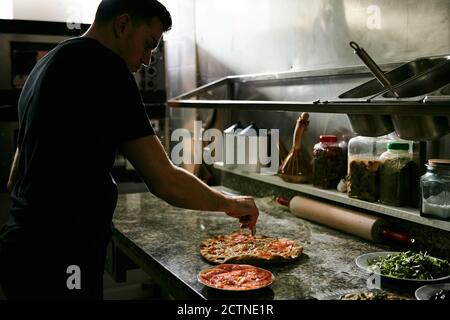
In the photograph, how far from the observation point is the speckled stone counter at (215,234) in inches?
64.9

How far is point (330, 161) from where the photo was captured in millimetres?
2391

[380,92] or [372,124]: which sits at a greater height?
[380,92]

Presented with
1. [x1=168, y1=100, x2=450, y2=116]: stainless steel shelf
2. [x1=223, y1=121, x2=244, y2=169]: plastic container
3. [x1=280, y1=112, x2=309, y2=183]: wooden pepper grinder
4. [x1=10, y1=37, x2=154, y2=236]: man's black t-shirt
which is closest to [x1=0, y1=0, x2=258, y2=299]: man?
[x1=10, y1=37, x2=154, y2=236]: man's black t-shirt

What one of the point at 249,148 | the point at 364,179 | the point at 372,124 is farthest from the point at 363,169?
the point at 249,148

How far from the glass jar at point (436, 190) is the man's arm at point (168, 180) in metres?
0.68

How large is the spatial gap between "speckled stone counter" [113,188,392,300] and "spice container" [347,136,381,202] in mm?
199

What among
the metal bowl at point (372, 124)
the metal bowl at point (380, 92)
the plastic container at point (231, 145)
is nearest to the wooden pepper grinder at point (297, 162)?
the plastic container at point (231, 145)

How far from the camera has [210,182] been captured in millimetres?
3617

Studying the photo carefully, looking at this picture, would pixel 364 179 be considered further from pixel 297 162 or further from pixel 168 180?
pixel 168 180

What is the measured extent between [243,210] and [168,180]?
1.04ft

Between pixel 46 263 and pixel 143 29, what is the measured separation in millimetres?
832

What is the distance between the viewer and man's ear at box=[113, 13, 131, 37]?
66.8 inches

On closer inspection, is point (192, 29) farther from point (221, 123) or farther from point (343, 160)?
point (343, 160)
